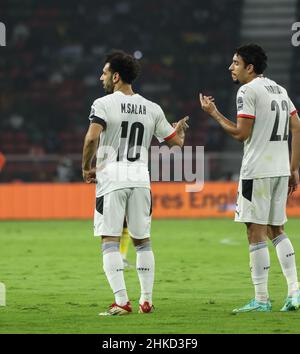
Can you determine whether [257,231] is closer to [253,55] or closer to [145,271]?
[145,271]

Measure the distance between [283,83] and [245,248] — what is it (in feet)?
52.4

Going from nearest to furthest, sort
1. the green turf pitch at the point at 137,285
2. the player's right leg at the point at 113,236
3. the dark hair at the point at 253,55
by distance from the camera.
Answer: the green turf pitch at the point at 137,285
the player's right leg at the point at 113,236
the dark hair at the point at 253,55

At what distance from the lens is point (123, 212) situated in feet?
28.7

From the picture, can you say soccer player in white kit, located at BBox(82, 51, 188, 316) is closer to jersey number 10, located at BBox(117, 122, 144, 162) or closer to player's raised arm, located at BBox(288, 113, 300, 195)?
jersey number 10, located at BBox(117, 122, 144, 162)

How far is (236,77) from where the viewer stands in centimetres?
896

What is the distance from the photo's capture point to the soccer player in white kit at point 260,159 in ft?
28.9

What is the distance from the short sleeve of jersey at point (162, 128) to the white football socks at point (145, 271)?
39.6 inches

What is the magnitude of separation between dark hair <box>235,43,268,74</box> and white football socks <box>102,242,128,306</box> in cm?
201

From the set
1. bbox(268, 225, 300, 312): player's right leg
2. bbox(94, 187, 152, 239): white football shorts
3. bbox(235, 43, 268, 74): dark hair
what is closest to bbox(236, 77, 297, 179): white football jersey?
bbox(235, 43, 268, 74): dark hair

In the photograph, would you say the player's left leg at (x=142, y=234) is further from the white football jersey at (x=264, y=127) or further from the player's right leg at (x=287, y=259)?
the player's right leg at (x=287, y=259)

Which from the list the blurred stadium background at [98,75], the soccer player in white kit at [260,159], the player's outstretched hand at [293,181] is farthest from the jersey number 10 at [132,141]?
the blurred stadium background at [98,75]

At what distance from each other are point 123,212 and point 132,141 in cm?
63
